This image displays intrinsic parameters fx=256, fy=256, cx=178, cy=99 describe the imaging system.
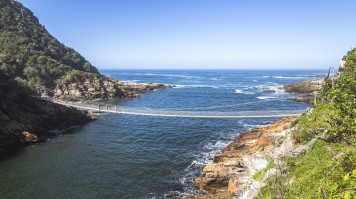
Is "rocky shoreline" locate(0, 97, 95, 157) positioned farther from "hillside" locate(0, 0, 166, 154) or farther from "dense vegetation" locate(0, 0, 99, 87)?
"dense vegetation" locate(0, 0, 99, 87)

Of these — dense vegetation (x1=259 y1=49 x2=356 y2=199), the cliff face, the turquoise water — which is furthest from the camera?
the cliff face

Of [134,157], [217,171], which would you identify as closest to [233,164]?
[217,171]

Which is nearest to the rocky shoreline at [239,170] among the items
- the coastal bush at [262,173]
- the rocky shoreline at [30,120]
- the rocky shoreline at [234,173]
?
the rocky shoreline at [234,173]

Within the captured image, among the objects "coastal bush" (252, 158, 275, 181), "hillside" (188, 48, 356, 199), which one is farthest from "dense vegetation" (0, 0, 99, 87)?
"coastal bush" (252, 158, 275, 181)

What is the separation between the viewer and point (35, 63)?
4869 centimetres

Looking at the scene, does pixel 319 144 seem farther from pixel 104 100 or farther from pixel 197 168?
pixel 104 100

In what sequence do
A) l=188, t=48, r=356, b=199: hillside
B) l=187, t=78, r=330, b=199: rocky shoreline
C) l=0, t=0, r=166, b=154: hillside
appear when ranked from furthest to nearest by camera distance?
1. l=0, t=0, r=166, b=154: hillside
2. l=187, t=78, r=330, b=199: rocky shoreline
3. l=188, t=48, r=356, b=199: hillside

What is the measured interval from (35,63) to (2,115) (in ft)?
93.9

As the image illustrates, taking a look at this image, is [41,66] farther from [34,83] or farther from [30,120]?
[30,120]

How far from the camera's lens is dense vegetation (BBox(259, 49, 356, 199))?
23.5 feet

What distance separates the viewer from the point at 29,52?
50031 millimetres

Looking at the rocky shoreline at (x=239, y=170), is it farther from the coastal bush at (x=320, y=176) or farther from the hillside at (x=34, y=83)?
the hillside at (x=34, y=83)

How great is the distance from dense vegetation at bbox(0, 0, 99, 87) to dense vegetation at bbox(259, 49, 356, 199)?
39256 millimetres

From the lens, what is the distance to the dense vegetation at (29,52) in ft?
151
